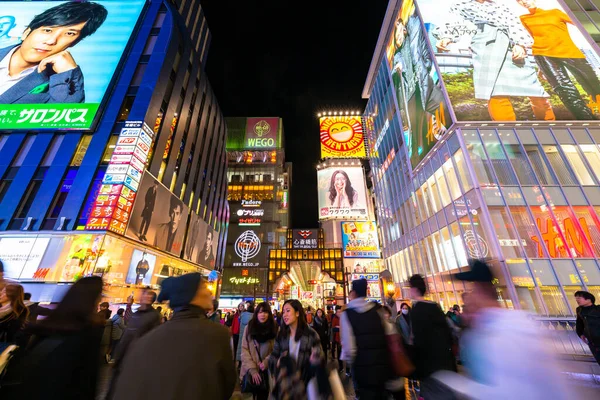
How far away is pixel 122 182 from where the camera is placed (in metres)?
15.7

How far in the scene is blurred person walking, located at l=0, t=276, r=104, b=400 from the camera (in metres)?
1.99

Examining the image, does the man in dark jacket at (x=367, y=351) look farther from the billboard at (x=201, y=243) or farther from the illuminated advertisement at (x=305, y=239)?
the illuminated advertisement at (x=305, y=239)

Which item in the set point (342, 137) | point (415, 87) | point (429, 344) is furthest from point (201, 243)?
Answer: point (342, 137)

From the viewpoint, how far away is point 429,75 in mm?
18000

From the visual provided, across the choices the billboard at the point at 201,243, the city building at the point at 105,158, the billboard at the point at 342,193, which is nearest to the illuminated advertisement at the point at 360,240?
the billboard at the point at 342,193

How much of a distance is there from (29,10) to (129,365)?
36227mm

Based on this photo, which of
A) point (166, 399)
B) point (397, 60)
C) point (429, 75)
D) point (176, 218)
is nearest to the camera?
point (166, 399)

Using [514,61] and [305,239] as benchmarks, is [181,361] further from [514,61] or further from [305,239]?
[305,239]

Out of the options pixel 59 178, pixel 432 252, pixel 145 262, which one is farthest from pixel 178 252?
pixel 432 252

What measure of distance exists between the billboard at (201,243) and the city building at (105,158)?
530 mm

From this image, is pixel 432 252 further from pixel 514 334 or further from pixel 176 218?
pixel 176 218

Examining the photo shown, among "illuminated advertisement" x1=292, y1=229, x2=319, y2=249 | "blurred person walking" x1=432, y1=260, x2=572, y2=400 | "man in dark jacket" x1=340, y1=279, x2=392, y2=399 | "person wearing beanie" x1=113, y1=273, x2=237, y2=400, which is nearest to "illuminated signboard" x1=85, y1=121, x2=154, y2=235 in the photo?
A: "man in dark jacket" x1=340, y1=279, x2=392, y2=399

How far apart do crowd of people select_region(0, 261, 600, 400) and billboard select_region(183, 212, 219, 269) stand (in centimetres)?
2456

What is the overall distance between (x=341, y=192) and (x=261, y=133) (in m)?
27.5
